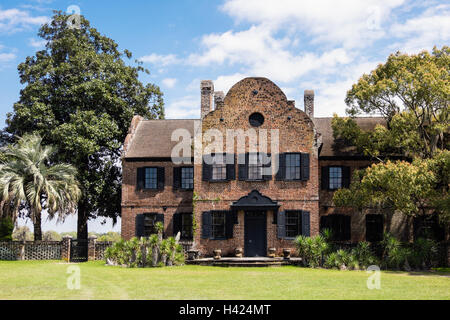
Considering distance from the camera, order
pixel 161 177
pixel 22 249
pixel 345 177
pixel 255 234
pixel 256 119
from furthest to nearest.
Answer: pixel 161 177, pixel 22 249, pixel 345 177, pixel 256 119, pixel 255 234

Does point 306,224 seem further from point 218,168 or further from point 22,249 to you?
point 22,249

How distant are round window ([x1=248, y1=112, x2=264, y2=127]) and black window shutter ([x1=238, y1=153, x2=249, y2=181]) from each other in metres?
1.80

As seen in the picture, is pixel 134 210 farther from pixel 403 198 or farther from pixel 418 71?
pixel 418 71

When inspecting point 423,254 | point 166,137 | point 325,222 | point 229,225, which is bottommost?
point 423,254

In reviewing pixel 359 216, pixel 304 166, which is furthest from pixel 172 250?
pixel 359 216

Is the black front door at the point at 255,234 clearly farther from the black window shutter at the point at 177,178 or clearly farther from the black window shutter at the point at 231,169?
the black window shutter at the point at 177,178

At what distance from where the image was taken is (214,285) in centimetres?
1684

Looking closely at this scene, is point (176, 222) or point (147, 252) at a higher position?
point (176, 222)

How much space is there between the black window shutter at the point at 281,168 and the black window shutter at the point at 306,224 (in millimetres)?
2233

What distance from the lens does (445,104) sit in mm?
25047

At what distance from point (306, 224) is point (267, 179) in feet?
10.4

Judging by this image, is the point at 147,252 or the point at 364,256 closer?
the point at 147,252
